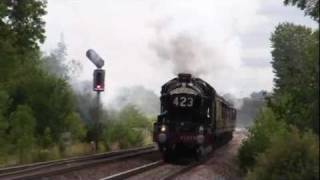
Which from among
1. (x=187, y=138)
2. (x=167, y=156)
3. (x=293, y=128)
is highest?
(x=187, y=138)

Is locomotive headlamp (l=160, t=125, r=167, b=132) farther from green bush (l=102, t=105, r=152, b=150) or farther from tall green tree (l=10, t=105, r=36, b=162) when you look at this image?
green bush (l=102, t=105, r=152, b=150)

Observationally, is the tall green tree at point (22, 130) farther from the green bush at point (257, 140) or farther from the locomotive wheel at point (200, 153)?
the green bush at point (257, 140)

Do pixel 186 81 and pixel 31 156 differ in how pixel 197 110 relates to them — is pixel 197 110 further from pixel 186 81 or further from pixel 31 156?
pixel 31 156

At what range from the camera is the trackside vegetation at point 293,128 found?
37.0 ft

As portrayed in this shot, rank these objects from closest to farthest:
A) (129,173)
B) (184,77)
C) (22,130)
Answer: (129,173), (184,77), (22,130)

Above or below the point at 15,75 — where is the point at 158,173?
below

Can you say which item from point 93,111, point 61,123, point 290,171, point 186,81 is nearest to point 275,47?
point 93,111

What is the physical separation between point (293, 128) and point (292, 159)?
3.74 feet

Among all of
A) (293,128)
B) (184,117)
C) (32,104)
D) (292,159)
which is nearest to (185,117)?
(184,117)

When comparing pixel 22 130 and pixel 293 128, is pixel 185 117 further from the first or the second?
pixel 293 128

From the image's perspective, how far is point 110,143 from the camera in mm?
47594

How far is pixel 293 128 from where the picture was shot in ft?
40.7

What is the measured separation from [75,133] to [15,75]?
5714 mm

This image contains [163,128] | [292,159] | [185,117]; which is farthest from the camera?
[185,117]
